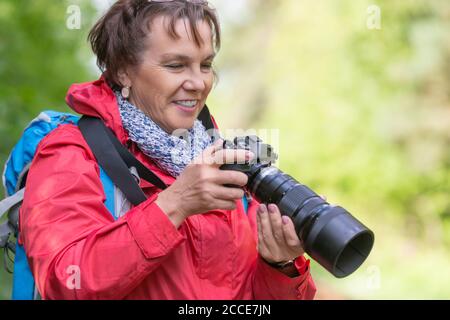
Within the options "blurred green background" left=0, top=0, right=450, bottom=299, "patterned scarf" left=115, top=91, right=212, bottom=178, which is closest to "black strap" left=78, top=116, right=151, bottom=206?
"patterned scarf" left=115, top=91, right=212, bottom=178

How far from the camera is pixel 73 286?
195 cm

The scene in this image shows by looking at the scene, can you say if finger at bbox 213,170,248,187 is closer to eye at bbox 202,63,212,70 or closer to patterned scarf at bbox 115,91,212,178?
patterned scarf at bbox 115,91,212,178

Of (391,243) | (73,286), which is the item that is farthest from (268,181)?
(391,243)

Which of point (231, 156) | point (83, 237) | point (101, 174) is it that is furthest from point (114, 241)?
point (231, 156)

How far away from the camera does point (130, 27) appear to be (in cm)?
243

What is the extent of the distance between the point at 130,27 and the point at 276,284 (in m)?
1.02

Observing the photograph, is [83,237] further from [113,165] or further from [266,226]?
[266,226]

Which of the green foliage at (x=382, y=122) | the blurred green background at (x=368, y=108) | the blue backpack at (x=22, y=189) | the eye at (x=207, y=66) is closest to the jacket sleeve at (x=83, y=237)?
the blue backpack at (x=22, y=189)

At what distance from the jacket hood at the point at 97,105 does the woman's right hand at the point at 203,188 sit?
364 mm

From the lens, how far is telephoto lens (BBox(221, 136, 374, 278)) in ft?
6.69

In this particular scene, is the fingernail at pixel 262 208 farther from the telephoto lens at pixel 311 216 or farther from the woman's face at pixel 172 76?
the woman's face at pixel 172 76

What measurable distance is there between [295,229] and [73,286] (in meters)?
0.70

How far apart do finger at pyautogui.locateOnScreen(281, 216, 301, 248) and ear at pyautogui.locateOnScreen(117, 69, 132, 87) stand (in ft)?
2.46

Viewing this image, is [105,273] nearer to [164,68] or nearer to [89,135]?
[89,135]
